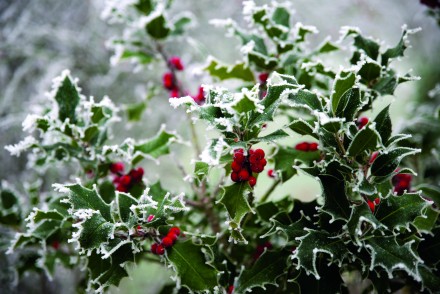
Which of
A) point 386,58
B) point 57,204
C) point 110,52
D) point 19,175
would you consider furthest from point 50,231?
point 110,52

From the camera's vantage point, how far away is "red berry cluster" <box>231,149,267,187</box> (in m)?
0.69

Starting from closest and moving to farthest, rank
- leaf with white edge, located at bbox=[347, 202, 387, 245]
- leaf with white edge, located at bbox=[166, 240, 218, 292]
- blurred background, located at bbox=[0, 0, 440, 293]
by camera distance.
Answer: leaf with white edge, located at bbox=[347, 202, 387, 245], leaf with white edge, located at bbox=[166, 240, 218, 292], blurred background, located at bbox=[0, 0, 440, 293]

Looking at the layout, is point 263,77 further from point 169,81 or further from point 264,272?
point 264,272

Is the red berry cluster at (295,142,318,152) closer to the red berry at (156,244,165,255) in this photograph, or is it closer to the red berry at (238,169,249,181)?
the red berry at (238,169,249,181)

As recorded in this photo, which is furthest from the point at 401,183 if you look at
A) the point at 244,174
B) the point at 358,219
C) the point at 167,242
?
the point at 167,242

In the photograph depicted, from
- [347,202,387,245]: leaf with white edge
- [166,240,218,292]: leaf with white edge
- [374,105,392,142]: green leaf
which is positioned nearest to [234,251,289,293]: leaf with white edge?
[166,240,218,292]: leaf with white edge

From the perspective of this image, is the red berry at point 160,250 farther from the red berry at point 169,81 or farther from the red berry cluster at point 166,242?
the red berry at point 169,81

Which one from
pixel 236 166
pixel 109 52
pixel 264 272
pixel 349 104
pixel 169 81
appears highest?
pixel 349 104

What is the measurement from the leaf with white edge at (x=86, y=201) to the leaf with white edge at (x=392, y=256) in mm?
457

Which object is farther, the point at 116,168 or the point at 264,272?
the point at 116,168

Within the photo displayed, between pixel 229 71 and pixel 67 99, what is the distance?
0.37m

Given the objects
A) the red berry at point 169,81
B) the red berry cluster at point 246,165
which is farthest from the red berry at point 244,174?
the red berry at point 169,81

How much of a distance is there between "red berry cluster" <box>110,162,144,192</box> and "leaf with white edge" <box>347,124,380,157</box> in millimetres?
481

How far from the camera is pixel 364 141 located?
2.14 feet
